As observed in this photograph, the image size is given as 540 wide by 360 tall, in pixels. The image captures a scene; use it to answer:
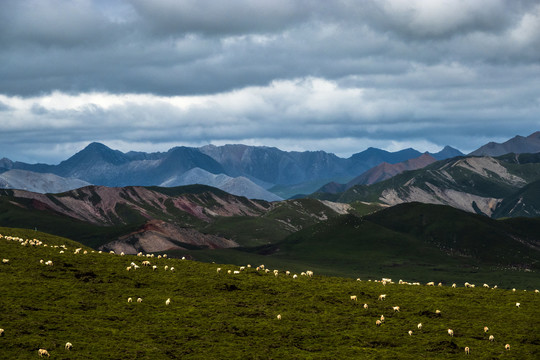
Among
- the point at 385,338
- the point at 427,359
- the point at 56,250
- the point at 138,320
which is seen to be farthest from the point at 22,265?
the point at 427,359

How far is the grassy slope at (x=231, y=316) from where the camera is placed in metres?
46.8

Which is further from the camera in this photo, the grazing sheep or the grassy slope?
the grassy slope

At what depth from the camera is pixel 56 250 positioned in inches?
2985

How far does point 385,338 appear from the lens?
50.7 m

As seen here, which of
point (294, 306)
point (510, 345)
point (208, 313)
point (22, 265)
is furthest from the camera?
point (22, 265)

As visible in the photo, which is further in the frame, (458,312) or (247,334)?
(458,312)

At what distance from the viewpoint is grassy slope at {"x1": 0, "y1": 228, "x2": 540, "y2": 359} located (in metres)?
46.8

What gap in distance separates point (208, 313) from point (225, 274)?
1502 cm

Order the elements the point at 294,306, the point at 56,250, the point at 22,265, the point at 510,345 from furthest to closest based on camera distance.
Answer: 1. the point at 56,250
2. the point at 22,265
3. the point at 294,306
4. the point at 510,345

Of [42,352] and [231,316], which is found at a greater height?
[231,316]

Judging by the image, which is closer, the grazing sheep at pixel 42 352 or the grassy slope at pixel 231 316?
the grazing sheep at pixel 42 352

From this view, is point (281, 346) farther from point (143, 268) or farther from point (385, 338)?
point (143, 268)

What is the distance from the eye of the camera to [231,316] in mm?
55219

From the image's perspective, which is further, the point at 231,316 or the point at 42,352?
the point at 231,316
